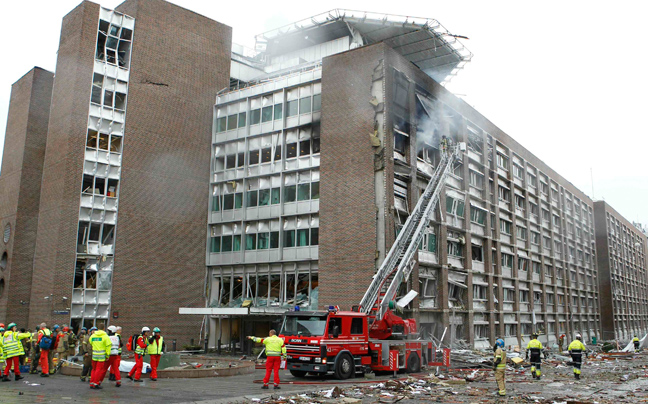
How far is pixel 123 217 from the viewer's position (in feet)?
111

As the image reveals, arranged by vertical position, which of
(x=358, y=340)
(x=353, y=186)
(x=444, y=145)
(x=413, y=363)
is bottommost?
(x=413, y=363)

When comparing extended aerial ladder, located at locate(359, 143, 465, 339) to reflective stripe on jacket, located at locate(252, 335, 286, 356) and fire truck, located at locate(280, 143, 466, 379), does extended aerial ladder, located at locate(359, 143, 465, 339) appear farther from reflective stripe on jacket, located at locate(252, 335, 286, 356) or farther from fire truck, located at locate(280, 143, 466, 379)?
reflective stripe on jacket, located at locate(252, 335, 286, 356)

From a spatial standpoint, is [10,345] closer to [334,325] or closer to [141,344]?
[141,344]

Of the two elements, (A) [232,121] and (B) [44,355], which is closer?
(B) [44,355]

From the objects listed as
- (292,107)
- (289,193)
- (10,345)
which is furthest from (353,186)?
(10,345)

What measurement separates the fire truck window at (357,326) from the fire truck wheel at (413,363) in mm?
3081

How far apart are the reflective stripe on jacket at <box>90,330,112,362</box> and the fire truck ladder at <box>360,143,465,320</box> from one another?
999 cm

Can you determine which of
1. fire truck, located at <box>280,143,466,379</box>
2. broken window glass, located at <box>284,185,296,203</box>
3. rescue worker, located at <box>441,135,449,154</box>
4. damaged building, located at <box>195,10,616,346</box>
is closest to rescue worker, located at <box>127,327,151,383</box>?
fire truck, located at <box>280,143,466,379</box>

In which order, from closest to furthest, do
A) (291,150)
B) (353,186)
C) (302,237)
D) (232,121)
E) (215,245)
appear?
(353,186), (302,237), (291,150), (215,245), (232,121)

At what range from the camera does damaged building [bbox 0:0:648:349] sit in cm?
3092

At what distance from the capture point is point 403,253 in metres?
28.1

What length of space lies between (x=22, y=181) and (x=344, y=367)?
2757cm

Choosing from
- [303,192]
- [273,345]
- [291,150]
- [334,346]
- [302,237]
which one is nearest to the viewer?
[273,345]

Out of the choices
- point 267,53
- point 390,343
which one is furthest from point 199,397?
point 267,53
